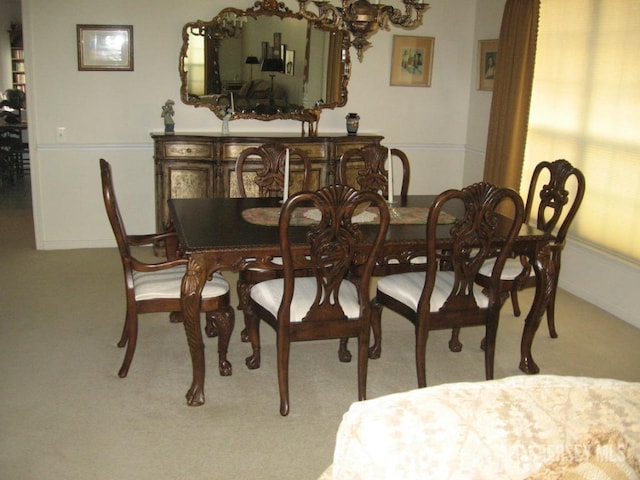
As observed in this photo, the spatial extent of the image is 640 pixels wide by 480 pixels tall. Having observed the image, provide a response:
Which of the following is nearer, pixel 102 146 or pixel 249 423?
pixel 249 423

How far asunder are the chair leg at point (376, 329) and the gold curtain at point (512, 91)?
85.5 inches

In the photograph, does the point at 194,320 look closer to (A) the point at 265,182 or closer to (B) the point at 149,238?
(B) the point at 149,238

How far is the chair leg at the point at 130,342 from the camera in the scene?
3.11m

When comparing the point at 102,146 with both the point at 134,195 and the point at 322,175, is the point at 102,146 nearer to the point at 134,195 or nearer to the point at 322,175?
the point at 134,195

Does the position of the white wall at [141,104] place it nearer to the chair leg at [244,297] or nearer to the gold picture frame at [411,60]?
the gold picture frame at [411,60]

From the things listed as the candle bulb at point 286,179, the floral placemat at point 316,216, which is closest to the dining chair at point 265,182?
the candle bulb at point 286,179

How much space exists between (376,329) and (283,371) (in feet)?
2.45

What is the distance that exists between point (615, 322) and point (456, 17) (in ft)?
10.0

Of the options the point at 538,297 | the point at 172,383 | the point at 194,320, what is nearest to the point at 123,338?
the point at 172,383

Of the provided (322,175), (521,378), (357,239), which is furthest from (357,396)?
(322,175)

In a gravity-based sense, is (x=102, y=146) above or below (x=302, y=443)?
above

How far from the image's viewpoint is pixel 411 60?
5.86 meters

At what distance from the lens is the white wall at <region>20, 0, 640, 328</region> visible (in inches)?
202

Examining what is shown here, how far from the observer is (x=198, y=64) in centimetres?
534
